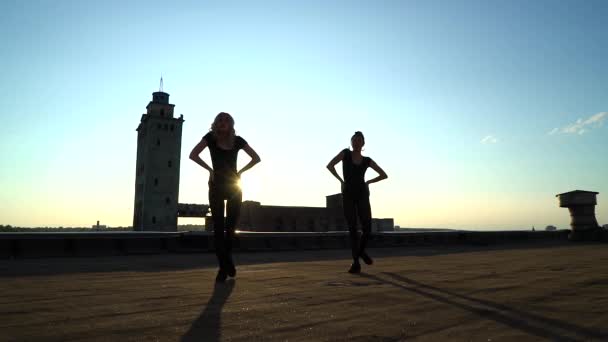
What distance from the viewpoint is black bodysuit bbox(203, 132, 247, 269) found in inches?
172

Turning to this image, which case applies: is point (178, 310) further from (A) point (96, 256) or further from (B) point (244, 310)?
(A) point (96, 256)

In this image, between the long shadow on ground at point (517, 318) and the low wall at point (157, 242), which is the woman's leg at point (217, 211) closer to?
the long shadow on ground at point (517, 318)

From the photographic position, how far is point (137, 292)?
2.96 meters

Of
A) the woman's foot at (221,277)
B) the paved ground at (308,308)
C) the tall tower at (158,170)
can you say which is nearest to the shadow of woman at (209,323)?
the paved ground at (308,308)

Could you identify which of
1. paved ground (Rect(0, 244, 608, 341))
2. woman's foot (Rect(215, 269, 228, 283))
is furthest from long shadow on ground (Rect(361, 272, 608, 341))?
woman's foot (Rect(215, 269, 228, 283))

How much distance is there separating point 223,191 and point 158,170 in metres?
54.3

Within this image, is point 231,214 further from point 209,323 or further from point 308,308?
point 209,323

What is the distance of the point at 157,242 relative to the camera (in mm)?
8469

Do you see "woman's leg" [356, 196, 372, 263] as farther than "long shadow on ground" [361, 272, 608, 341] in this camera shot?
Yes

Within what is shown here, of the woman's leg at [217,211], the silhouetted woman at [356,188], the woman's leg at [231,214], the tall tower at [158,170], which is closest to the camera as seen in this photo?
the woman's leg at [217,211]

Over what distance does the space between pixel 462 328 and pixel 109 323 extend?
1.68 meters

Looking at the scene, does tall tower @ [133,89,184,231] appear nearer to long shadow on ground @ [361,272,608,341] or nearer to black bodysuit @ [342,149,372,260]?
black bodysuit @ [342,149,372,260]

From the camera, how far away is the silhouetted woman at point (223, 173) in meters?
4.37

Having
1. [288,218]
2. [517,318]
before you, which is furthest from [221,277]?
[288,218]
